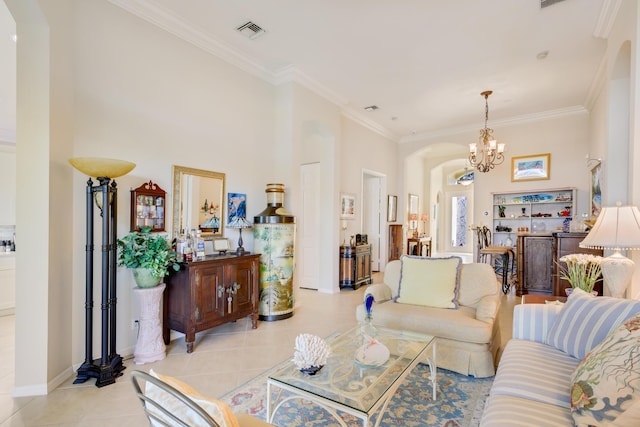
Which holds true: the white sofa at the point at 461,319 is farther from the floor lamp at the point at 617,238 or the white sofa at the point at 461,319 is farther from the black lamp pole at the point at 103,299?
the black lamp pole at the point at 103,299

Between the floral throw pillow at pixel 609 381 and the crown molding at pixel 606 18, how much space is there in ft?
10.8

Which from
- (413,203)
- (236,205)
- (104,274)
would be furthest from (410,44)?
(413,203)

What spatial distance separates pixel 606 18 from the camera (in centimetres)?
326

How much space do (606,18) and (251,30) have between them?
3819 millimetres

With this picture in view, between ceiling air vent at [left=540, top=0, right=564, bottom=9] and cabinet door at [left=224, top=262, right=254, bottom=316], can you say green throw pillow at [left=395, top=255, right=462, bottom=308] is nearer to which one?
cabinet door at [left=224, top=262, right=254, bottom=316]

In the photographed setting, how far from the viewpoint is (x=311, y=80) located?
4.77 m

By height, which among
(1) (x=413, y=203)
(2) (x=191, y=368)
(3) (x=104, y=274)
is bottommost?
(2) (x=191, y=368)

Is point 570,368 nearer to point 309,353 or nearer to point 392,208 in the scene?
point 309,353

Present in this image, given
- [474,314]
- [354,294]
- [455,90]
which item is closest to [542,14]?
[455,90]

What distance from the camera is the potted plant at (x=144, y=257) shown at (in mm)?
2768

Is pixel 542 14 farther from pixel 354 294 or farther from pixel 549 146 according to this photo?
pixel 354 294

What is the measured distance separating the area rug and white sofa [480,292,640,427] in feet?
1.76

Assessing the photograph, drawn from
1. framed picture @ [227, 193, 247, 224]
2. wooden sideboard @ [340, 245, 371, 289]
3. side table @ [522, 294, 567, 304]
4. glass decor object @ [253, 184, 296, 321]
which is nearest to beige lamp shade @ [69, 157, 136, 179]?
framed picture @ [227, 193, 247, 224]

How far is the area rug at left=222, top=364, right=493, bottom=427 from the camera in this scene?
2016 mm
